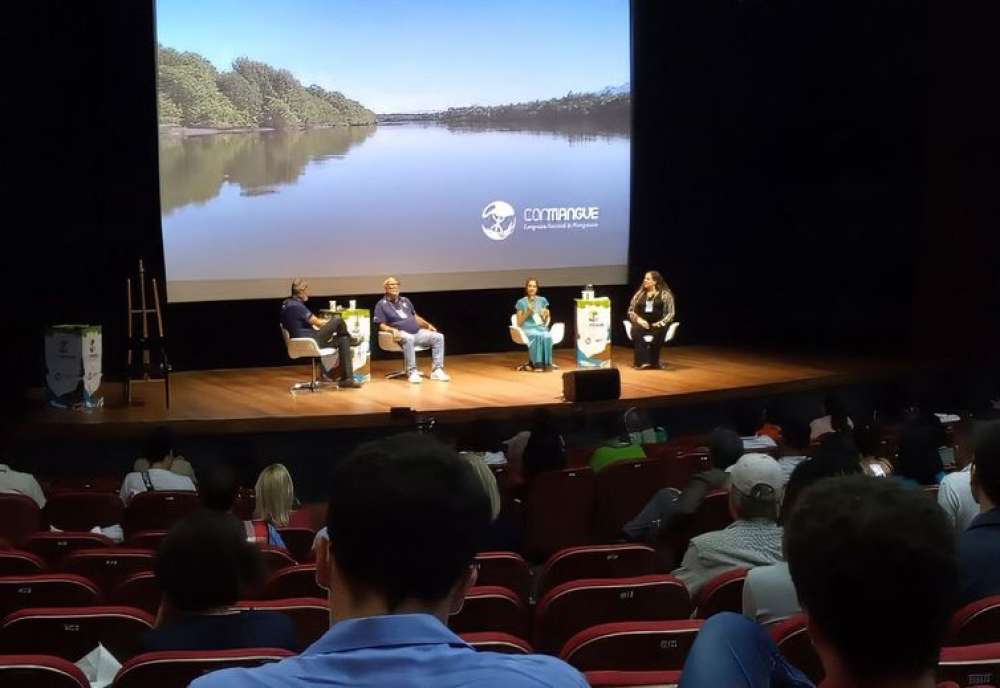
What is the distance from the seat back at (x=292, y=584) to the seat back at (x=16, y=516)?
7.42 ft

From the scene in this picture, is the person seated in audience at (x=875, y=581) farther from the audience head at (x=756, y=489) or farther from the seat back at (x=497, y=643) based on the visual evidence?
the audience head at (x=756, y=489)

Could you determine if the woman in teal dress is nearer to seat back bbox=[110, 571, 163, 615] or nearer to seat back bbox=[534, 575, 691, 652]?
seat back bbox=[110, 571, 163, 615]

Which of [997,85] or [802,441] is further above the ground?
[997,85]

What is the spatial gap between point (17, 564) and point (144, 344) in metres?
5.91

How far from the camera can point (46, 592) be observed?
11.5 ft

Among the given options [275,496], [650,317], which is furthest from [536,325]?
[275,496]

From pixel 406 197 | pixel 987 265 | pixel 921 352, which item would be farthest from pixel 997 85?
pixel 406 197

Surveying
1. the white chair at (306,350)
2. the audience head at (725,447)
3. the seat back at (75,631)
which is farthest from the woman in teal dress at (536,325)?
the seat back at (75,631)

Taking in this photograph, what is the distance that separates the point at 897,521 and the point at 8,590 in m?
2.87

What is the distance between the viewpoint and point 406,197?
39.4 feet

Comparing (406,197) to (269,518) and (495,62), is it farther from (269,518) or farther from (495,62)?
(269,518)

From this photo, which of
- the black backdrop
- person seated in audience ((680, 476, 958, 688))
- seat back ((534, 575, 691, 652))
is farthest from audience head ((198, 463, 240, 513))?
the black backdrop

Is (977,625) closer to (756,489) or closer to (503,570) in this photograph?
(756,489)

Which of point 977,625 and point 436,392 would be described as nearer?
point 977,625
